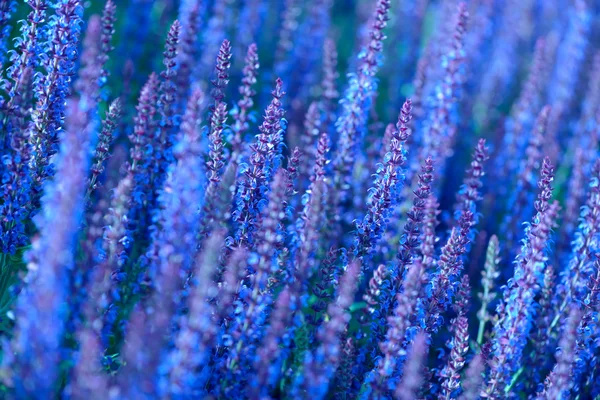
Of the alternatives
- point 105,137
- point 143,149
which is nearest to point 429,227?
point 143,149

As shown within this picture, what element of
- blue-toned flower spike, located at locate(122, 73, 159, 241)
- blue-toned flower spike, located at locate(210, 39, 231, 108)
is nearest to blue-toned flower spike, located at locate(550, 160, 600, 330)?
blue-toned flower spike, located at locate(210, 39, 231, 108)

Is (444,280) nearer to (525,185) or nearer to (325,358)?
(325,358)

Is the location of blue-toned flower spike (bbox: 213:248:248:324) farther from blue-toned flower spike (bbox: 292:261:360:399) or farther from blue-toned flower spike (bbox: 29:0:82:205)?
blue-toned flower spike (bbox: 29:0:82:205)

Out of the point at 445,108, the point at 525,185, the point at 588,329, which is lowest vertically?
the point at 588,329

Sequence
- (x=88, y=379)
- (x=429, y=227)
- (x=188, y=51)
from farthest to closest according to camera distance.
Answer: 1. (x=188, y=51)
2. (x=429, y=227)
3. (x=88, y=379)

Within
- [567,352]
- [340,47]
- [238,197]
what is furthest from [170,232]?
[340,47]
